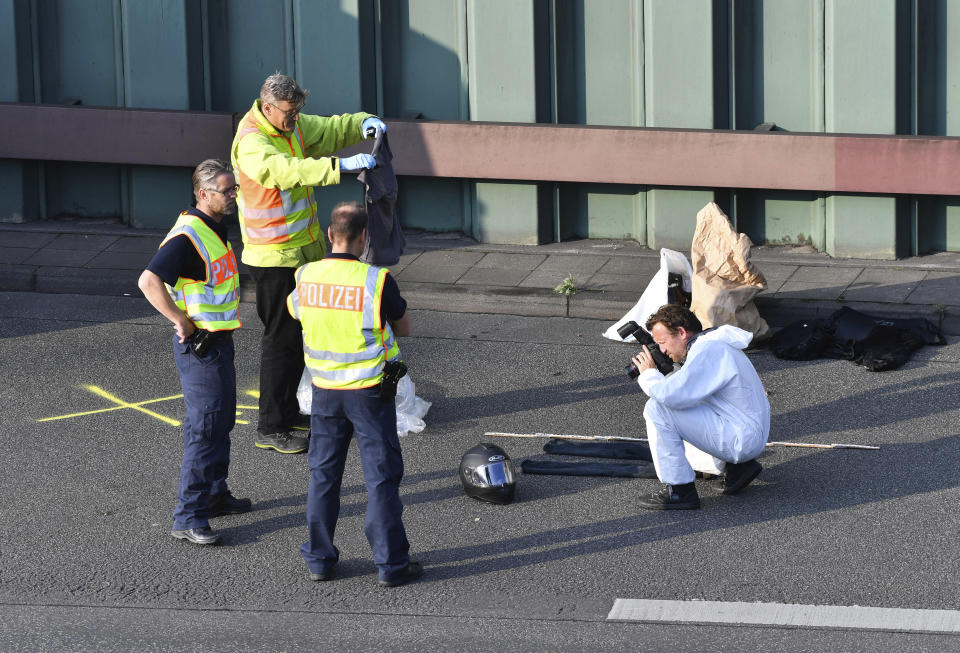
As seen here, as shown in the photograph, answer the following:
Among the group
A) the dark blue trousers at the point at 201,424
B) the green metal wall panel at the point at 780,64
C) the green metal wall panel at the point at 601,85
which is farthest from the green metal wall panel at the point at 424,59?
the dark blue trousers at the point at 201,424

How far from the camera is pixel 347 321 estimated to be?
20.0 feet

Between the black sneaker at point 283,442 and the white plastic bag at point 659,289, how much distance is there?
2789 mm

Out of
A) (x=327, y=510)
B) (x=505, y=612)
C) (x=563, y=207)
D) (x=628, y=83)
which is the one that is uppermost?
(x=628, y=83)

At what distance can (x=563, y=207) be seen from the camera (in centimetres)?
1225

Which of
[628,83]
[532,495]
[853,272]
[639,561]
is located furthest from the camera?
[628,83]

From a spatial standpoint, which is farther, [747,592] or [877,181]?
[877,181]

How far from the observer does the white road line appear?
566cm

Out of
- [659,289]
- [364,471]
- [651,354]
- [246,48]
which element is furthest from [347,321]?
[246,48]

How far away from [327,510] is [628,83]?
673 centimetres

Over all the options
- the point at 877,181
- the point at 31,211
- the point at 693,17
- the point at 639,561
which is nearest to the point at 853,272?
the point at 877,181

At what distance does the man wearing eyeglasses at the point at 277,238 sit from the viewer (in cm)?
774

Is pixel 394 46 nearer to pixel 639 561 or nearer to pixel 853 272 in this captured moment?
pixel 853 272

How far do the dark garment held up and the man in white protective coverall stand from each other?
5.75 ft

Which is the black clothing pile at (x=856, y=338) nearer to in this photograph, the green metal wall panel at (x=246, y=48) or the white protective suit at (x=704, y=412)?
the white protective suit at (x=704, y=412)
